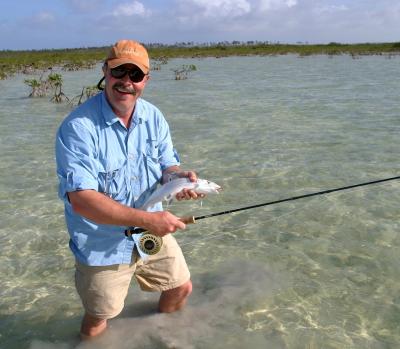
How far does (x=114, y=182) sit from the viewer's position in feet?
11.9

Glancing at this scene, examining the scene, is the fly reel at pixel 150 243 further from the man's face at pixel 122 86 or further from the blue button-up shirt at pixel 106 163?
the man's face at pixel 122 86

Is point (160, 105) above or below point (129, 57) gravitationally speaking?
below

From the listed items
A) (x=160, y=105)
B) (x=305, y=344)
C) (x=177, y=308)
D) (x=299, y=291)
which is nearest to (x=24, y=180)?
(x=177, y=308)

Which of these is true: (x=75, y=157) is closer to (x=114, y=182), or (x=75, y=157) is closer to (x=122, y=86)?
(x=114, y=182)

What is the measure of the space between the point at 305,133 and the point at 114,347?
378 inches

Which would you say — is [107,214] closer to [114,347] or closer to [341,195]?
[114,347]

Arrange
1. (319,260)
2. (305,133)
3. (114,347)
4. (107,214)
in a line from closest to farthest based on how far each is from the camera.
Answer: (107,214), (114,347), (319,260), (305,133)

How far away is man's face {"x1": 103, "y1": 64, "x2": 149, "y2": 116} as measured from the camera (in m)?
3.43

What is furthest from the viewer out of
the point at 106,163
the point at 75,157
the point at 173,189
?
the point at 173,189

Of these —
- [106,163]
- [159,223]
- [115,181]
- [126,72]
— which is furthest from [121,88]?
[159,223]

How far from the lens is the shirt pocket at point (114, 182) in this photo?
11.7 ft

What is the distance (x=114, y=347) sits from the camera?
435 centimetres

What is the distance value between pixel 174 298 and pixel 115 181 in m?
1.57

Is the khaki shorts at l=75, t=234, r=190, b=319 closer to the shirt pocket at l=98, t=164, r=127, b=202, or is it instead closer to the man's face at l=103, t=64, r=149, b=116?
the shirt pocket at l=98, t=164, r=127, b=202
